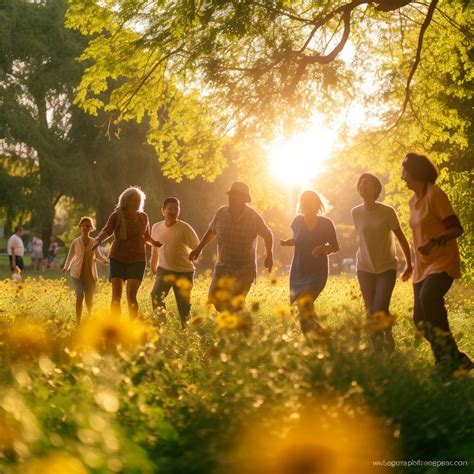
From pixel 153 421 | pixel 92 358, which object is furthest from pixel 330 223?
pixel 153 421

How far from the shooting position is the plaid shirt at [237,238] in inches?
384

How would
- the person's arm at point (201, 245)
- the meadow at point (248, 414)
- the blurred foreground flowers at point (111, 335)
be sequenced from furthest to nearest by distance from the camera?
the person's arm at point (201, 245), the blurred foreground flowers at point (111, 335), the meadow at point (248, 414)

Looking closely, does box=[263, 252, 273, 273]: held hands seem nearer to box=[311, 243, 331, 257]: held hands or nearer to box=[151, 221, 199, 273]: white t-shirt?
box=[311, 243, 331, 257]: held hands

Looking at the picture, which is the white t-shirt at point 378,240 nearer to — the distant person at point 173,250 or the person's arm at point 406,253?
the person's arm at point 406,253

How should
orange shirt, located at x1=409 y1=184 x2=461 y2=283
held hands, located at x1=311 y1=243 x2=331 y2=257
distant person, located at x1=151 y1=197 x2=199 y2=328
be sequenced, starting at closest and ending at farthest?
1. orange shirt, located at x1=409 y1=184 x2=461 y2=283
2. held hands, located at x1=311 y1=243 x2=331 y2=257
3. distant person, located at x1=151 y1=197 x2=199 y2=328

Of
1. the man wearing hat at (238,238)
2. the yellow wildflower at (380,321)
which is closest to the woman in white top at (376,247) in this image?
the man wearing hat at (238,238)

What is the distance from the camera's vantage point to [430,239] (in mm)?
7145

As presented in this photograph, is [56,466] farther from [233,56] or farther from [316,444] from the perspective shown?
[233,56]

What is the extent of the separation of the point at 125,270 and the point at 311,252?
8.60 feet

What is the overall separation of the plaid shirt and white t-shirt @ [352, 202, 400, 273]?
1308mm

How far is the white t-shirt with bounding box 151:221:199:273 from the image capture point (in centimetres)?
1130

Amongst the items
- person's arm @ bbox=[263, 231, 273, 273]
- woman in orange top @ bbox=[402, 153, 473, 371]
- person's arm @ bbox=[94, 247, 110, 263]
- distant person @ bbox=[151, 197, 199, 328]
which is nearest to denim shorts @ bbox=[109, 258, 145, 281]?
distant person @ bbox=[151, 197, 199, 328]

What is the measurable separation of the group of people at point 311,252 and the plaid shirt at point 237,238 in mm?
11

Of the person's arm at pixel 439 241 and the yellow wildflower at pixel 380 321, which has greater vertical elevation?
the person's arm at pixel 439 241
